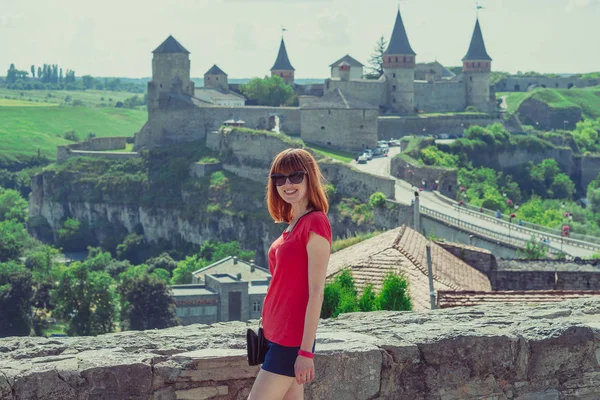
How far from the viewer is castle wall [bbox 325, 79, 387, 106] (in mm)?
79875

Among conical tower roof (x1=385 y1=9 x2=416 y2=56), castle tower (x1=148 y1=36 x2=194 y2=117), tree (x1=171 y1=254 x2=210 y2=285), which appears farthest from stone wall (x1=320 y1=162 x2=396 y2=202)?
conical tower roof (x1=385 y1=9 x2=416 y2=56)

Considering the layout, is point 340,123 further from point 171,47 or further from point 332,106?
point 171,47

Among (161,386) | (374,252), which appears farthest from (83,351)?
(374,252)

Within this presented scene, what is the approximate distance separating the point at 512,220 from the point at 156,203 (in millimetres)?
30125

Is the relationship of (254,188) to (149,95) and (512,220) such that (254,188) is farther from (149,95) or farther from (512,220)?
(512,220)

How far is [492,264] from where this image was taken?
74.2 feet

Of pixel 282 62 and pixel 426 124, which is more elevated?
pixel 282 62

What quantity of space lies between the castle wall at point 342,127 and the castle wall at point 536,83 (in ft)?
172

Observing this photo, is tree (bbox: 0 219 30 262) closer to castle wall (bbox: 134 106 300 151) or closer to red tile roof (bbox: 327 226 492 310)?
castle wall (bbox: 134 106 300 151)

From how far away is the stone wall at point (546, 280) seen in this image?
67.9 feet

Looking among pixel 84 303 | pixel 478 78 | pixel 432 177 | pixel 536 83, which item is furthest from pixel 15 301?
pixel 536 83

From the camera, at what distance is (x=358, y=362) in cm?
684

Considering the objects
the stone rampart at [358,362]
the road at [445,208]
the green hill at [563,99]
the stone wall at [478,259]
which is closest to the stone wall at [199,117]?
the road at [445,208]

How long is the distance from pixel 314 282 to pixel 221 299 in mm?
48288
